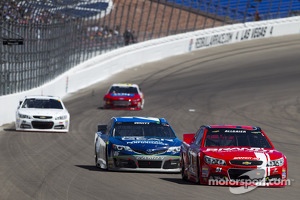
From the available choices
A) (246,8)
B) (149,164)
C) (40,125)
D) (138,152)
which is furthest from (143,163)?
(246,8)

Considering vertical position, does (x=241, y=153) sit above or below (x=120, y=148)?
above

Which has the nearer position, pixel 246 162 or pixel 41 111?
pixel 246 162

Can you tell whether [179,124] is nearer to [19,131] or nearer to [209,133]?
[19,131]

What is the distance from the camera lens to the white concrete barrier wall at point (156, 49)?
45219mm

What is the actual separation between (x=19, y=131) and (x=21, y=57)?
6.80 m

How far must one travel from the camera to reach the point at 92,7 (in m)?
48.9

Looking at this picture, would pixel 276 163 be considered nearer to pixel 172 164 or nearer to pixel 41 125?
pixel 172 164

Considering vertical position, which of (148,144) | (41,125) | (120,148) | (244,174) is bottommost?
(41,125)

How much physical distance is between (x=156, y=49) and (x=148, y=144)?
1543 inches

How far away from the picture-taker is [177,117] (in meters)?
33.7

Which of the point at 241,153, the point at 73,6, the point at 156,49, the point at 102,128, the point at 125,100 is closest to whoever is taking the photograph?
the point at 241,153

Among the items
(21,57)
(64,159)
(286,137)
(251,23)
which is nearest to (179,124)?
(286,137)

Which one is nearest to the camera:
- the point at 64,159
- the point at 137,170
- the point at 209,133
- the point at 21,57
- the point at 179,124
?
the point at 209,133

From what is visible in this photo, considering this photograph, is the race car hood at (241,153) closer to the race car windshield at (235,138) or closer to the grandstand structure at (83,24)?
the race car windshield at (235,138)
